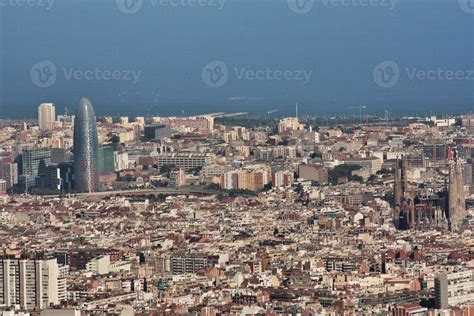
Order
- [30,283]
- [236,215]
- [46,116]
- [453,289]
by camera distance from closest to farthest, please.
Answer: [453,289], [30,283], [236,215], [46,116]

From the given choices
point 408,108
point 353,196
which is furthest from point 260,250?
point 408,108

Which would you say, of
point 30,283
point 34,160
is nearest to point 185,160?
point 34,160

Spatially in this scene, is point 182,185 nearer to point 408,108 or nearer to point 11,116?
point 11,116

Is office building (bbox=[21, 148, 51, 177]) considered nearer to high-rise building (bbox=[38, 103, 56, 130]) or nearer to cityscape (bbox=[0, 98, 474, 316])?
cityscape (bbox=[0, 98, 474, 316])

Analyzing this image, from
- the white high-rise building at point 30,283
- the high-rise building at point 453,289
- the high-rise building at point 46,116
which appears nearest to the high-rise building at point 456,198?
the high-rise building at point 453,289

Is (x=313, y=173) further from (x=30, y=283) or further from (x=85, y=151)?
(x=30, y=283)

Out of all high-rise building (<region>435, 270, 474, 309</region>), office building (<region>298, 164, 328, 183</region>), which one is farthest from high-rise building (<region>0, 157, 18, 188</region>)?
high-rise building (<region>435, 270, 474, 309</region>)

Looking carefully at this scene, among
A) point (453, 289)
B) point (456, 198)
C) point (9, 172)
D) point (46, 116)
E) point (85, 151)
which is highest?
point (46, 116)
